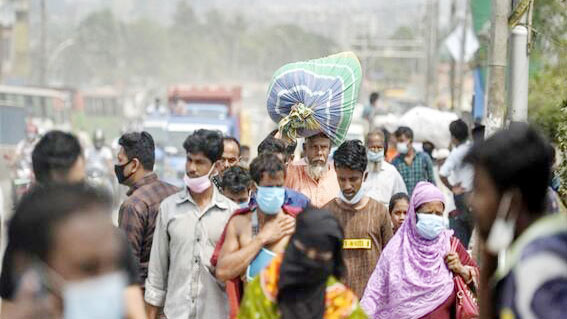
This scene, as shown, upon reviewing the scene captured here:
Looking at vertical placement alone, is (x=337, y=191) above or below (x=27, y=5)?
below

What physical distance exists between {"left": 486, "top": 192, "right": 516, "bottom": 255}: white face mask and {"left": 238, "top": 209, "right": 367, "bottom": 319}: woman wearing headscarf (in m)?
1.17

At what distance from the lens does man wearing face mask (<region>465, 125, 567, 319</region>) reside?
12.4 ft

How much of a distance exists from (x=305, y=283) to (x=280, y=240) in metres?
1.07

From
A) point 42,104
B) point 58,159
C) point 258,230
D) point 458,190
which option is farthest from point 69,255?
point 42,104

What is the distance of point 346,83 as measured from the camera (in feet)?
29.6

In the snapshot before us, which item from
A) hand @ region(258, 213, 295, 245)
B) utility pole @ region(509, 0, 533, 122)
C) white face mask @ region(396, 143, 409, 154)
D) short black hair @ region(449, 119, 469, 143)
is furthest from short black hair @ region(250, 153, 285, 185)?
short black hair @ region(449, 119, 469, 143)

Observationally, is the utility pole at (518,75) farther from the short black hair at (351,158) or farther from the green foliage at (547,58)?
the green foliage at (547,58)

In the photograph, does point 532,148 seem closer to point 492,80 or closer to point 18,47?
point 492,80

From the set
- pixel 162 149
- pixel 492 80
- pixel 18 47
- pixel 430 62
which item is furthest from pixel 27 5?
pixel 492 80

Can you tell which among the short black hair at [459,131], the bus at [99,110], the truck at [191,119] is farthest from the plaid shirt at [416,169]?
the bus at [99,110]

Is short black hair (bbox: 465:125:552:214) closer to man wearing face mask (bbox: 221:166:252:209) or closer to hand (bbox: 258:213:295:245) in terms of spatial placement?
hand (bbox: 258:213:295:245)

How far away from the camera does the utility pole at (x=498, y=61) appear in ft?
33.6

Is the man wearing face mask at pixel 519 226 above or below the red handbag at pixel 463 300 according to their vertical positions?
above

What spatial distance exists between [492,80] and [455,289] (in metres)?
3.29
